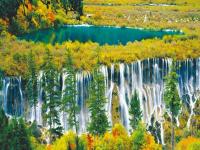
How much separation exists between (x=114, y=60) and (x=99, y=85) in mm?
22307

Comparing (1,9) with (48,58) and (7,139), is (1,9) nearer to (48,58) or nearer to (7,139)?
(48,58)

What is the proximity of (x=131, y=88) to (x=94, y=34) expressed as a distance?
129 ft

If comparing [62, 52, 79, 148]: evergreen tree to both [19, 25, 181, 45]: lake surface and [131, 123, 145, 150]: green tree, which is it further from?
[19, 25, 181, 45]: lake surface

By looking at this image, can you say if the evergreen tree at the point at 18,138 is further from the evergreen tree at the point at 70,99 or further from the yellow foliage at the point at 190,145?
the yellow foliage at the point at 190,145

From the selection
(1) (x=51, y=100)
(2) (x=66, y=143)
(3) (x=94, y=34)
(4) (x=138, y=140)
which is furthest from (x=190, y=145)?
(3) (x=94, y=34)

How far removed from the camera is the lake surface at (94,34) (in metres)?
119

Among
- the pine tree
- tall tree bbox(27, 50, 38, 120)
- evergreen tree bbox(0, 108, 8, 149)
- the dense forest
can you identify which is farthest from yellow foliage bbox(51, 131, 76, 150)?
tall tree bbox(27, 50, 38, 120)

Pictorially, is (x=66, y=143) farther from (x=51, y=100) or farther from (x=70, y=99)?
(x=51, y=100)

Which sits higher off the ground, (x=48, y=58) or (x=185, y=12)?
(x=185, y=12)

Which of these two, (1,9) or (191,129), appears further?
(191,129)

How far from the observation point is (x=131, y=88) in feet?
305

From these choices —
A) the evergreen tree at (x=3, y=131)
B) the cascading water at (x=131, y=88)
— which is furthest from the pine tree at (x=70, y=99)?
the evergreen tree at (x=3, y=131)

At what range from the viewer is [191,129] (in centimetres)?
9400

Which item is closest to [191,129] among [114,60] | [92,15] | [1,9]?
[114,60]
